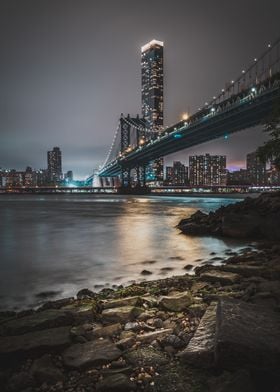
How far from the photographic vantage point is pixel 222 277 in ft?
21.7

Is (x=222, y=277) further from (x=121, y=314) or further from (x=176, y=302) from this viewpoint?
(x=121, y=314)

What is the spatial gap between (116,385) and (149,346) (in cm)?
84

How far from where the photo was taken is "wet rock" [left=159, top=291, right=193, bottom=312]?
504 cm

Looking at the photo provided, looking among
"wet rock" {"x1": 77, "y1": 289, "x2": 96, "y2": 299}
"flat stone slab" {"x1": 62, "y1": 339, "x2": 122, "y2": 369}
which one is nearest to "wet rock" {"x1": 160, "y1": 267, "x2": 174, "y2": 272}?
"wet rock" {"x1": 77, "y1": 289, "x2": 96, "y2": 299}

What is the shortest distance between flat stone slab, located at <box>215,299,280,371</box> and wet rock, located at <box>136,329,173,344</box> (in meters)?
0.77

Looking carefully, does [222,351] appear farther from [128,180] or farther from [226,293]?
[128,180]

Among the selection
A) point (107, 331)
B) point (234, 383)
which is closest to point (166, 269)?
point (107, 331)

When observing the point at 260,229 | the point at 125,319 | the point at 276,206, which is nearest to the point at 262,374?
the point at 125,319

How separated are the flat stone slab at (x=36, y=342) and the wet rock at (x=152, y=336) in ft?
2.79

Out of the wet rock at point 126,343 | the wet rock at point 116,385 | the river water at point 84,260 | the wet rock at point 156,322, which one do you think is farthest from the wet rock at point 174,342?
the river water at point 84,260

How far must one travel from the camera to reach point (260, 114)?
52.7 meters

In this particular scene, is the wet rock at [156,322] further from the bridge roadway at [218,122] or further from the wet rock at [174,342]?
the bridge roadway at [218,122]

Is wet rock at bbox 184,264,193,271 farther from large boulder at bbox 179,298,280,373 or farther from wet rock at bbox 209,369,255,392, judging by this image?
wet rock at bbox 209,369,255,392

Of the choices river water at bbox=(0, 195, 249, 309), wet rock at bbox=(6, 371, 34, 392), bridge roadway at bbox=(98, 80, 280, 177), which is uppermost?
bridge roadway at bbox=(98, 80, 280, 177)
